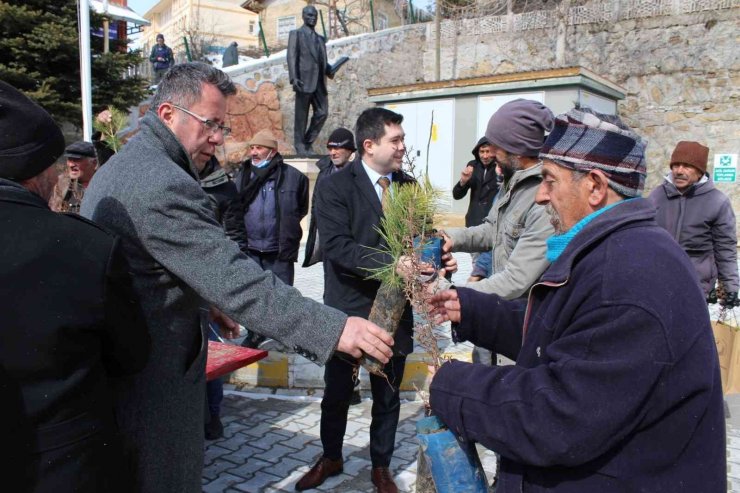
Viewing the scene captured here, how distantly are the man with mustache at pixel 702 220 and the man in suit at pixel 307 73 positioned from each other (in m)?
7.33

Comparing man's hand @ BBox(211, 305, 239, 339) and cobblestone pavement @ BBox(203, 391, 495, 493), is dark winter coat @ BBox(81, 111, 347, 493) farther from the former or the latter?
cobblestone pavement @ BBox(203, 391, 495, 493)

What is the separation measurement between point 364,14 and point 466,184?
2355 centimetres

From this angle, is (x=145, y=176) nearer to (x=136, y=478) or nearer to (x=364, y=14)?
(x=136, y=478)

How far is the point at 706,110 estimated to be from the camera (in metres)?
14.8

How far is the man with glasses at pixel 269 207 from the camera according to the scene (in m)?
5.70

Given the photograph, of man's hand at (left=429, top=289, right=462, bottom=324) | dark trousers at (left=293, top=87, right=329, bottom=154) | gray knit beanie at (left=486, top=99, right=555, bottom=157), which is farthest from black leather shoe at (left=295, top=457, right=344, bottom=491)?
dark trousers at (left=293, top=87, right=329, bottom=154)

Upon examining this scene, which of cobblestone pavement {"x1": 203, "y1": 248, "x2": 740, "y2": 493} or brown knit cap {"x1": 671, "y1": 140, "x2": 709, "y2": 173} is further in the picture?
brown knit cap {"x1": 671, "y1": 140, "x2": 709, "y2": 173}

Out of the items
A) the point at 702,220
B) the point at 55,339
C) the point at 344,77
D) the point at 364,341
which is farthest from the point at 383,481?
the point at 344,77

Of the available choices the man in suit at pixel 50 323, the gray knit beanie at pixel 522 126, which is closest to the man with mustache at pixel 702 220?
the gray knit beanie at pixel 522 126

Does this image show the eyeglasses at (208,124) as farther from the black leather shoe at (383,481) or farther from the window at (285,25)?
the window at (285,25)

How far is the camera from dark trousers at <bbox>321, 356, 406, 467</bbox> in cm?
328

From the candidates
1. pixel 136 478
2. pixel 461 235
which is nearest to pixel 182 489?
pixel 136 478

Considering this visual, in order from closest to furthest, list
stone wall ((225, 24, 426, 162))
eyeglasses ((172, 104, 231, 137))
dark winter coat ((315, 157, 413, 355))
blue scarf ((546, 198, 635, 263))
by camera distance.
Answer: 1. blue scarf ((546, 198, 635, 263))
2. eyeglasses ((172, 104, 231, 137))
3. dark winter coat ((315, 157, 413, 355))
4. stone wall ((225, 24, 426, 162))

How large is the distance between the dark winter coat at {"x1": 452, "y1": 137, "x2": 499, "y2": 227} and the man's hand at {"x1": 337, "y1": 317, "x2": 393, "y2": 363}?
15.0 ft
